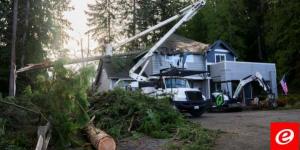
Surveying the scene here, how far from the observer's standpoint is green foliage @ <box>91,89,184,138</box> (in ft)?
35.0

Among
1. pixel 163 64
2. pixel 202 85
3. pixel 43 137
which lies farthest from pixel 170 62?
pixel 43 137

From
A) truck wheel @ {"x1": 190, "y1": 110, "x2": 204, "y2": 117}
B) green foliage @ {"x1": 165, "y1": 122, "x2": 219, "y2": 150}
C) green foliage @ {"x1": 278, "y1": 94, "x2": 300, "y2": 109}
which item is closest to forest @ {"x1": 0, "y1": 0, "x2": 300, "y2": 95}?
green foliage @ {"x1": 278, "y1": 94, "x2": 300, "y2": 109}

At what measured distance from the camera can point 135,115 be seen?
37.3 ft

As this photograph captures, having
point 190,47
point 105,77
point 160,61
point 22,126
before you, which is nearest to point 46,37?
point 105,77

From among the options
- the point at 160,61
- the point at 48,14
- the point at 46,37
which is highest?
the point at 48,14

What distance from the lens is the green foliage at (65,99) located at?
8.75 m

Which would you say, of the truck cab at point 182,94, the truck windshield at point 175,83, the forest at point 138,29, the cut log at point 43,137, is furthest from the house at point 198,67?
the cut log at point 43,137

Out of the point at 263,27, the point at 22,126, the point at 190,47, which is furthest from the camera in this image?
Answer: the point at 263,27

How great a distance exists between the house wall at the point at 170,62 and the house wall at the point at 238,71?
4.26 ft

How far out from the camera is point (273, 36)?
3700 cm

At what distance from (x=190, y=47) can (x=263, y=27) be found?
11981mm

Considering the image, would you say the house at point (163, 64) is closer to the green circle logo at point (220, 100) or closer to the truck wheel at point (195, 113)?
the green circle logo at point (220, 100)

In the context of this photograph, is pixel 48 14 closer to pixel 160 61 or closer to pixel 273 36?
pixel 160 61

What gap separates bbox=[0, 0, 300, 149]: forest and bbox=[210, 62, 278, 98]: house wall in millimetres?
2541
